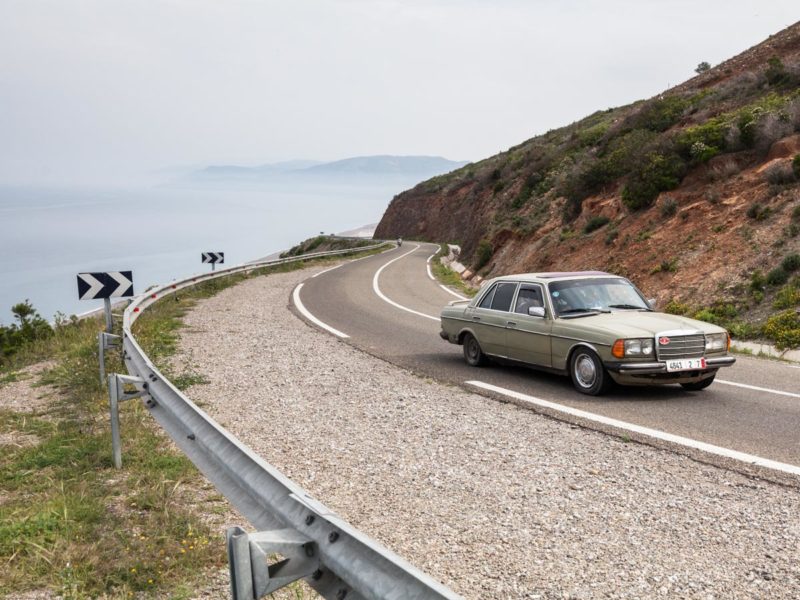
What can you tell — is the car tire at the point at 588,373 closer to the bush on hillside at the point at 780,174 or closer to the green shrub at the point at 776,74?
the bush on hillside at the point at 780,174

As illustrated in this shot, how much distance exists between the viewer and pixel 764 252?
16297 millimetres

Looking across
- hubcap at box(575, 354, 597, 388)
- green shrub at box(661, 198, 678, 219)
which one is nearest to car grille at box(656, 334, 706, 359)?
hubcap at box(575, 354, 597, 388)

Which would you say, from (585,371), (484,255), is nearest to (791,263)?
(585,371)

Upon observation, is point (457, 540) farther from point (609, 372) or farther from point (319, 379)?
point (319, 379)

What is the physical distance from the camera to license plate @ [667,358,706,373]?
27.9 ft

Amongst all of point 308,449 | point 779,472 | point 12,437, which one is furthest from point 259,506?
point 12,437

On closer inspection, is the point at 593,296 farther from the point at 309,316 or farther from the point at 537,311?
the point at 309,316

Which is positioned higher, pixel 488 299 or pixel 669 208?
pixel 669 208

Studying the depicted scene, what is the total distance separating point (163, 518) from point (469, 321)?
700 centimetres

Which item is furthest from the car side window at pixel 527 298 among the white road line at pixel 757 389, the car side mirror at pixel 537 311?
the white road line at pixel 757 389

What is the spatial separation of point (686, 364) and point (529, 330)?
2170 mm

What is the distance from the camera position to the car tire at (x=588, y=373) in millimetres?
8844

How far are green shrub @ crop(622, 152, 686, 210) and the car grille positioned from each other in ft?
47.6

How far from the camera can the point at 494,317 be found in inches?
423
